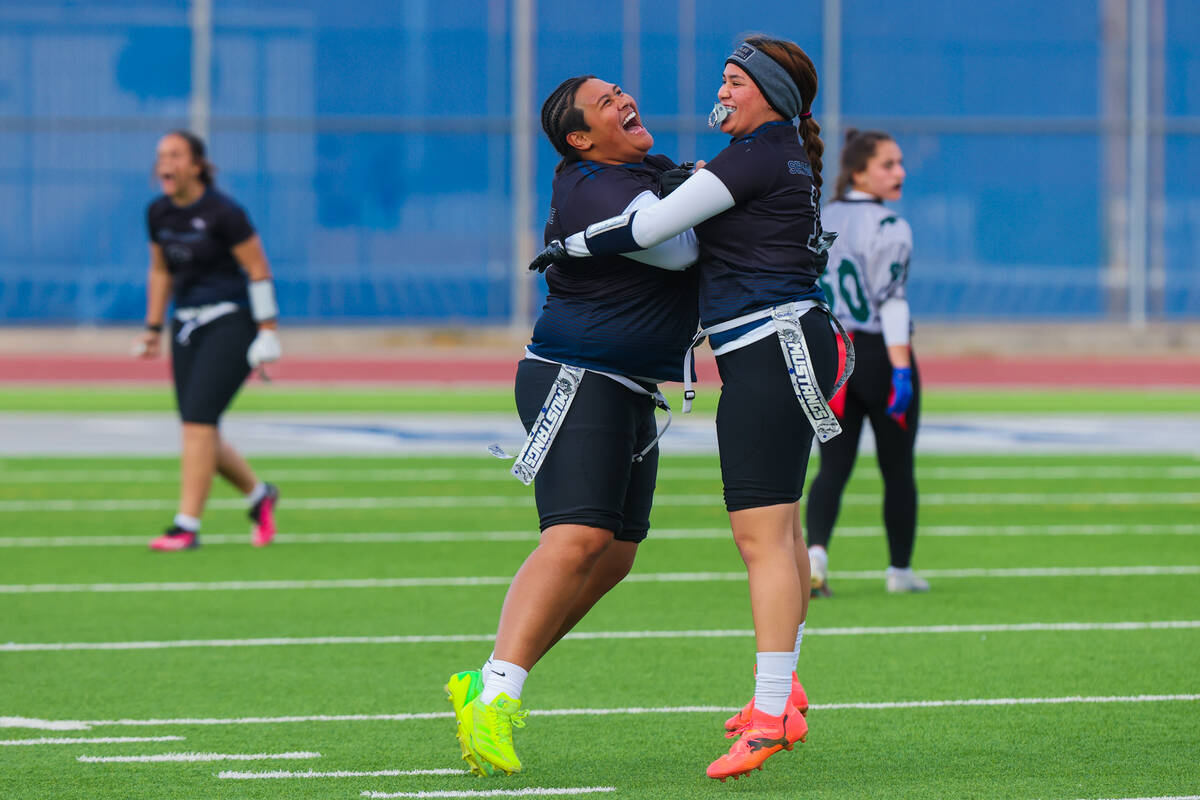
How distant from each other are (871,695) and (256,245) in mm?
4589

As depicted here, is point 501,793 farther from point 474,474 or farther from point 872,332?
point 474,474

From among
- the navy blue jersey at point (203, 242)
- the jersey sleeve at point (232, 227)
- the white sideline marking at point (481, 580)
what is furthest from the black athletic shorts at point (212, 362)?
the white sideline marking at point (481, 580)

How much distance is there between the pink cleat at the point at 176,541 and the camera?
31.9 feet

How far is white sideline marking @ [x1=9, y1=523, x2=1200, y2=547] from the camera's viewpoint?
33.3 feet

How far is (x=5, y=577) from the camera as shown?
884cm

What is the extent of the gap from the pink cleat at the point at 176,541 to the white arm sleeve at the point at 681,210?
5.57 meters

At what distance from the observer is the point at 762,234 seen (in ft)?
15.9

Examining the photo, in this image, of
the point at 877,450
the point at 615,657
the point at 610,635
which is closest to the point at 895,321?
the point at 877,450

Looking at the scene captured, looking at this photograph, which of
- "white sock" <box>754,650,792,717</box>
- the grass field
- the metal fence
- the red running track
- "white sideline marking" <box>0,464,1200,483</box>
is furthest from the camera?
the metal fence

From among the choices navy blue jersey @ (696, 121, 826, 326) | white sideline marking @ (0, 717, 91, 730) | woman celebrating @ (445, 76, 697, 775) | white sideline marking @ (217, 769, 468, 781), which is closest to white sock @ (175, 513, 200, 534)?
white sideline marking @ (0, 717, 91, 730)

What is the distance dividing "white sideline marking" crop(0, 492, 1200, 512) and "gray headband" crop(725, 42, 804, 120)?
6.95 m

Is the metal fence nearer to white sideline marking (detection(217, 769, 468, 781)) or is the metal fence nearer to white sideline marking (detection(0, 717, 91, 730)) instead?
white sideline marking (detection(0, 717, 91, 730))

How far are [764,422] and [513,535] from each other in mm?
5638

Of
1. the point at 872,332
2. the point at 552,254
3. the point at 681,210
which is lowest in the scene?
the point at 872,332
